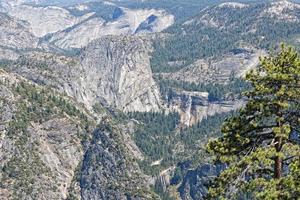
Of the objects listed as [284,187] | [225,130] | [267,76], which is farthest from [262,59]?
[284,187]

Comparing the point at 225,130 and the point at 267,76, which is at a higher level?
the point at 267,76

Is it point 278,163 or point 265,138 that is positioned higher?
point 265,138

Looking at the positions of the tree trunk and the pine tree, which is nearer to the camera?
the pine tree

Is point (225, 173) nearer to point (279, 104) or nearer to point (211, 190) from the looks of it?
point (211, 190)

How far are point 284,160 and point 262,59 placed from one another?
845 centimetres

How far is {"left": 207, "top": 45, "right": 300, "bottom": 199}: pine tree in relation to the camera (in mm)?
49312

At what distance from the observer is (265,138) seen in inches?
2042

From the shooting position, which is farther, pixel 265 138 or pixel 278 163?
pixel 265 138

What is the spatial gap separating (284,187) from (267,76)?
8.91m

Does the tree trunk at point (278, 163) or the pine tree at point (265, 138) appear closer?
the pine tree at point (265, 138)

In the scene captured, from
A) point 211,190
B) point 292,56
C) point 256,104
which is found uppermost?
point 292,56

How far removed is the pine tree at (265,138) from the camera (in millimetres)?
49312

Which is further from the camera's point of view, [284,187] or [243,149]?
[243,149]

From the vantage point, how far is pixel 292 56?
5225 cm
